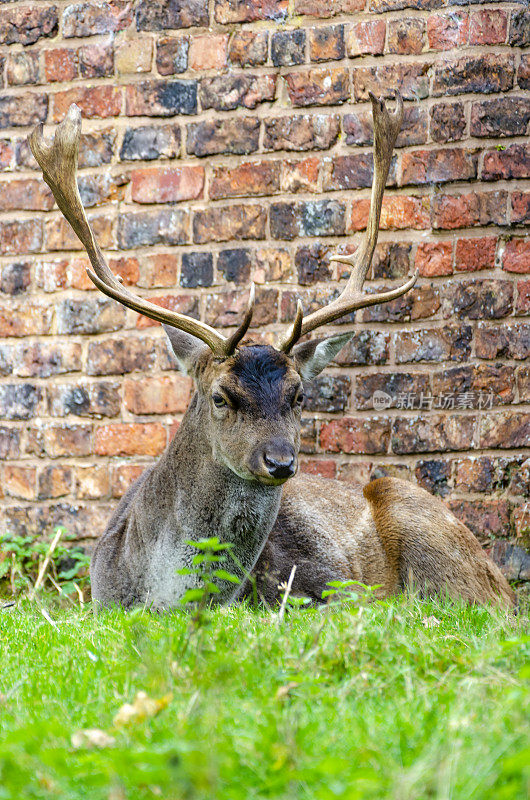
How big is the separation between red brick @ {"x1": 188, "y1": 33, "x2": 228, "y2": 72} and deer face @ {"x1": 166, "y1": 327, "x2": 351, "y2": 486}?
176cm

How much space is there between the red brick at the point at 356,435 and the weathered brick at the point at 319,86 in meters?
1.62

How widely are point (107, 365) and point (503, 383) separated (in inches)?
79.4

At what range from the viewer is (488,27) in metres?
4.18

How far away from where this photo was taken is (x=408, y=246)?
13.9 feet

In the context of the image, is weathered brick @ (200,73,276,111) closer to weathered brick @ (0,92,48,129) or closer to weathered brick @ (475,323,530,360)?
weathered brick @ (0,92,48,129)

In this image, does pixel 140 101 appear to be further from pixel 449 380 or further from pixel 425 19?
pixel 449 380

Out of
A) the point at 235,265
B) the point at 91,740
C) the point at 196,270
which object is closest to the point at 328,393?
the point at 235,265

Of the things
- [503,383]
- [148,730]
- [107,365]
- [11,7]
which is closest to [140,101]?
[11,7]

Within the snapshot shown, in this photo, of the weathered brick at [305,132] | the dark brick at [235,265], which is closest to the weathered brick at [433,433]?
the dark brick at [235,265]

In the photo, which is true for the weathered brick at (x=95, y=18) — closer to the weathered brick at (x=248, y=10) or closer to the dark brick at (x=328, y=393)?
the weathered brick at (x=248, y=10)

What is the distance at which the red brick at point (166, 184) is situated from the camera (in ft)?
14.6

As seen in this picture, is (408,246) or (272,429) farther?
(408,246)

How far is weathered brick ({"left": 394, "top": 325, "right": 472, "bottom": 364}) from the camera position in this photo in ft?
13.7

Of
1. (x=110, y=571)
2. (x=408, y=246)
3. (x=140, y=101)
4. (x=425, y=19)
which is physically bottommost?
(x=110, y=571)
